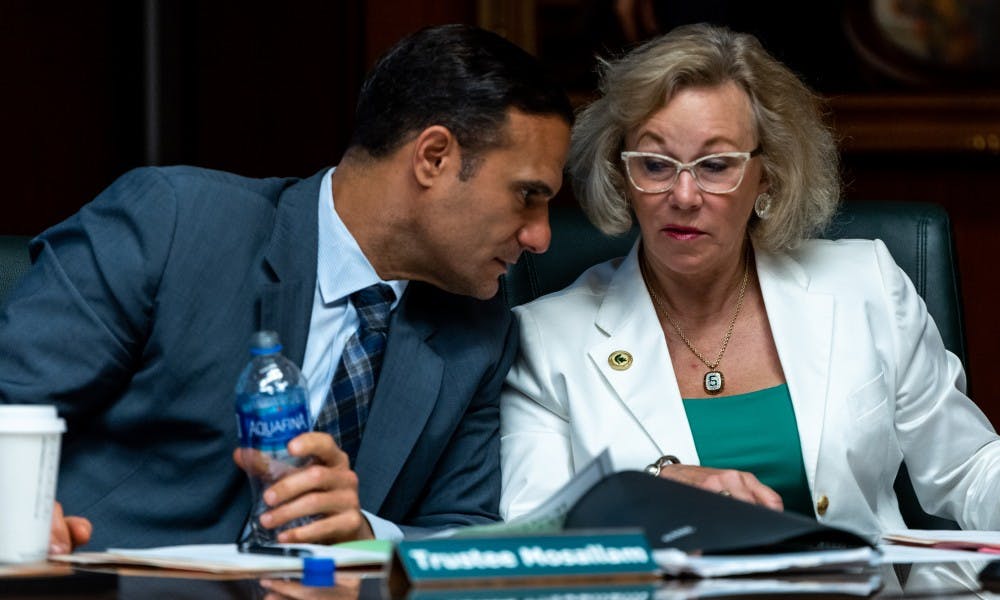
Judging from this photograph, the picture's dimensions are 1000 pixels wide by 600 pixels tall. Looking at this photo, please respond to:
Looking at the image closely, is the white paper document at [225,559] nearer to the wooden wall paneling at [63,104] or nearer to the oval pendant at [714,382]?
the oval pendant at [714,382]

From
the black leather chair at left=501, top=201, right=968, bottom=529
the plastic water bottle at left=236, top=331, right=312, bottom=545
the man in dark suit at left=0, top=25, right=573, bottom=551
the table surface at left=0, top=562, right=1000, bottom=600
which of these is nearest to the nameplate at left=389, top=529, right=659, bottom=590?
the table surface at left=0, top=562, right=1000, bottom=600

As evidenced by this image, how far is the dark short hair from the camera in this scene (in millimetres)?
2143

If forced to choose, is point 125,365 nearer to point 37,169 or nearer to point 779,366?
point 779,366

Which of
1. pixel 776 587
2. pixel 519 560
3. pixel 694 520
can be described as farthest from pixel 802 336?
pixel 519 560

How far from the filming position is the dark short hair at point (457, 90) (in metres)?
2.14

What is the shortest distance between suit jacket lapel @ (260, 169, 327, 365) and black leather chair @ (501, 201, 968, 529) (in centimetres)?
59

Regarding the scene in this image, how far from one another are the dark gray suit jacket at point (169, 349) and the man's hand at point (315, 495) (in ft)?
1.13

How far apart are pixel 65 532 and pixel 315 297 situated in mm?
627

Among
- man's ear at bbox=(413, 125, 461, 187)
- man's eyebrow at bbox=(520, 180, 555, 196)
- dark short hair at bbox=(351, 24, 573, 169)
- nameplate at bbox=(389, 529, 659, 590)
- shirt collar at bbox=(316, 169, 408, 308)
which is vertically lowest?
nameplate at bbox=(389, 529, 659, 590)

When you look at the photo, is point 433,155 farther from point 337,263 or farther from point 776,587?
point 776,587

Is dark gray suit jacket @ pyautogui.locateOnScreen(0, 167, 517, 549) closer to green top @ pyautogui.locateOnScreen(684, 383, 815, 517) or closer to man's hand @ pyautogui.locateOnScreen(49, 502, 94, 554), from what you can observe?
man's hand @ pyautogui.locateOnScreen(49, 502, 94, 554)

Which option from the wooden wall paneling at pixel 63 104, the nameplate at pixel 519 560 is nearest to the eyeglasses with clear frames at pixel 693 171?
the nameplate at pixel 519 560

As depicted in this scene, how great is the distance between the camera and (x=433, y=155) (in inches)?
85.1

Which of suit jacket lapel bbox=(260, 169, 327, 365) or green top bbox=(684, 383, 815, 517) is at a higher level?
suit jacket lapel bbox=(260, 169, 327, 365)
